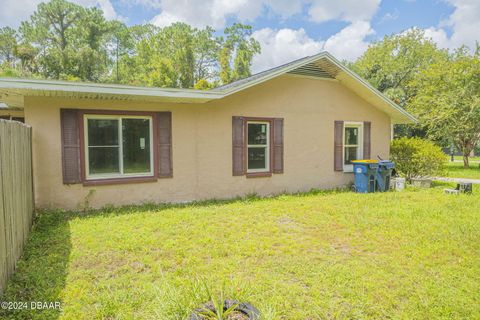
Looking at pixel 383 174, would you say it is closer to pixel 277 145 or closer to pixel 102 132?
pixel 277 145

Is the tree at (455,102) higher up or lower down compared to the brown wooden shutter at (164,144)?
higher up

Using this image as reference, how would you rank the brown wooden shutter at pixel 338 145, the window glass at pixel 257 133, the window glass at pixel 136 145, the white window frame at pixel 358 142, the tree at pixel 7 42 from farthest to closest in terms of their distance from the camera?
the tree at pixel 7 42, the white window frame at pixel 358 142, the brown wooden shutter at pixel 338 145, the window glass at pixel 257 133, the window glass at pixel 136 145

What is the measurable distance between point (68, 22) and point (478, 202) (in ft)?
122

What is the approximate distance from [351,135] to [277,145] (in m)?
3.17

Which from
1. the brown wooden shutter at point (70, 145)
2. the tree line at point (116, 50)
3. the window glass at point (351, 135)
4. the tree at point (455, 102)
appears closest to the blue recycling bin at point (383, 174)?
the window glass at point (351, 135)

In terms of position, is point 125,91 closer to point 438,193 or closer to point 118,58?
point 438,193

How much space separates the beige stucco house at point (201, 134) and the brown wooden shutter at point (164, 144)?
24 mm

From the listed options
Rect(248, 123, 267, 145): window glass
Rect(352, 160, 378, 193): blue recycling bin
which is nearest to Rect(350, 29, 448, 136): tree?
Rect(352, 160, 378, 193): blue recycling bin

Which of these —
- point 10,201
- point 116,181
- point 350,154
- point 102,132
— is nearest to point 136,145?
point 102,132

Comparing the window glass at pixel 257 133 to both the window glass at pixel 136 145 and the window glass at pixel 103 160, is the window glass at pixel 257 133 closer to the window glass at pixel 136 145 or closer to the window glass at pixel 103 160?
the window glass at pixel 136 145

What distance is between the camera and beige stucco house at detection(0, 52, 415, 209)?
6.09 meters

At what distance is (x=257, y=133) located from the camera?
8336 mm

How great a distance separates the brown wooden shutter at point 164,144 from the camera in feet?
23.0

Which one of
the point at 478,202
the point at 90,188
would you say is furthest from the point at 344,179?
the point at 90,188
